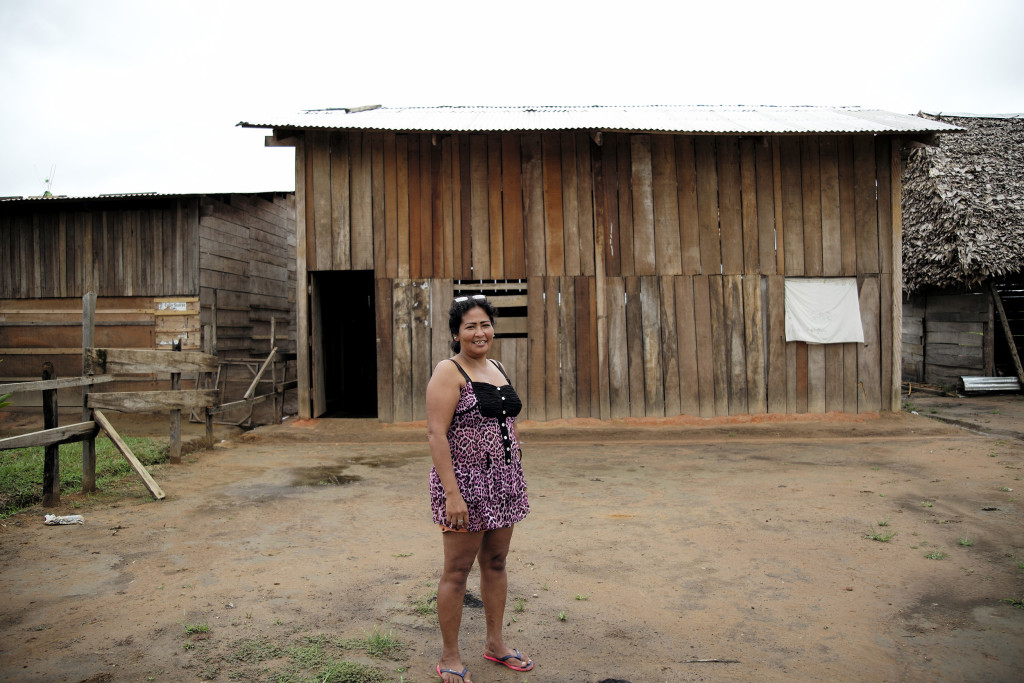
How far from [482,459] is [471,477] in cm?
9

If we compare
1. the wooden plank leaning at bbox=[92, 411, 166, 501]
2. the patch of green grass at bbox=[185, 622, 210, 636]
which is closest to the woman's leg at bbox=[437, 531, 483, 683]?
the patch of green grass at bbox=[185, 622, 210, 636]

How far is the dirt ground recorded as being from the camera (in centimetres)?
314

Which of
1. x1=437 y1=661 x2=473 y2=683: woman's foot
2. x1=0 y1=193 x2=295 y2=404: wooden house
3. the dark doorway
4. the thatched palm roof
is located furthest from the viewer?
the thatched palm roof

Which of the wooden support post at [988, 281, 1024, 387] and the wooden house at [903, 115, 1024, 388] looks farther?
the wooden support post at [988, 281, 1024, 387]

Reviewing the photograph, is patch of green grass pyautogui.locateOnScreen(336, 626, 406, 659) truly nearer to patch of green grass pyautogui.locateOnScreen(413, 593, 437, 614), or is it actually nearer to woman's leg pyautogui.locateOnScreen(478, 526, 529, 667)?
patch of green grass pyautogui.locateOnScreen(413, 593, 437, 614)

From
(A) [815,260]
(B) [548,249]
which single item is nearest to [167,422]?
(B) [548,249]

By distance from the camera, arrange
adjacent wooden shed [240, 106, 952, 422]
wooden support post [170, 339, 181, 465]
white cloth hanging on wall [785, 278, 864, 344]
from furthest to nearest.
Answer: white cloth hanging on wall [785, 278, 864, 344] → adjacent wooden shed [240, 106, 952, 422] → wooden support post [170, 339, 181, 465]

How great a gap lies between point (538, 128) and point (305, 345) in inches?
190

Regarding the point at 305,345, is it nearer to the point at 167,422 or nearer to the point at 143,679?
the point at 167,422

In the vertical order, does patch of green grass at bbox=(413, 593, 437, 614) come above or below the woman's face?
below

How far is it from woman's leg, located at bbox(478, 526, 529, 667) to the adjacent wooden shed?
24.5 feet

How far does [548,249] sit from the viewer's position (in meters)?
10.6

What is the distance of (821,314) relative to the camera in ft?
35.1

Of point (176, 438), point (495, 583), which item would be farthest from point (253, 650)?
point (176, 438)
